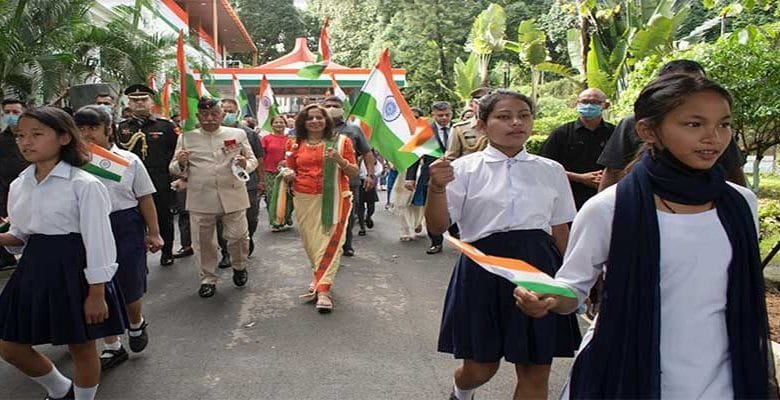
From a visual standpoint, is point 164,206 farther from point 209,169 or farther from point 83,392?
point 83,392

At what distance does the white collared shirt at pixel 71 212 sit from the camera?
304cm

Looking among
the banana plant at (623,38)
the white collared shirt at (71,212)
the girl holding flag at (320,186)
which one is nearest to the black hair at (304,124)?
the girl holding flag at (320,186)

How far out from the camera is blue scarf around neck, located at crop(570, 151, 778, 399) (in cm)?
182

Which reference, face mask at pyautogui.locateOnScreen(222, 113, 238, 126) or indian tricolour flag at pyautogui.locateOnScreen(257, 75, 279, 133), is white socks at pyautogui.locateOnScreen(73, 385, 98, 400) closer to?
face mask at pyautogui.locateOnScreen(222, 113, 238, 126)

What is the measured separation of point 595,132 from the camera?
17.3 ft

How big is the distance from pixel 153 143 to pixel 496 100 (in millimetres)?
5254

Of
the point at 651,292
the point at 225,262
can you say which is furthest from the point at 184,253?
the point at 651,292

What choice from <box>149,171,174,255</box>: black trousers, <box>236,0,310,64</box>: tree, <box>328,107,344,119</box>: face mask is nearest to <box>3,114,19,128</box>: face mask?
<box>149,171,174,255</box>: black trousers

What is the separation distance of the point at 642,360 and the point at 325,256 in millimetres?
4130

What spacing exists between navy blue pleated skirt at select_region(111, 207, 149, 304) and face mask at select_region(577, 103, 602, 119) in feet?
11.3

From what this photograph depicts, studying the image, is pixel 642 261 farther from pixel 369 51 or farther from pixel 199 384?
pixel 369 51

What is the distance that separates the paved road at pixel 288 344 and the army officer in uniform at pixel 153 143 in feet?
1.71

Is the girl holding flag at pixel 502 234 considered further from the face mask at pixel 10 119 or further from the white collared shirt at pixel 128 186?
the face mask at pixel 10 119

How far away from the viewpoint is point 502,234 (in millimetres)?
2947
